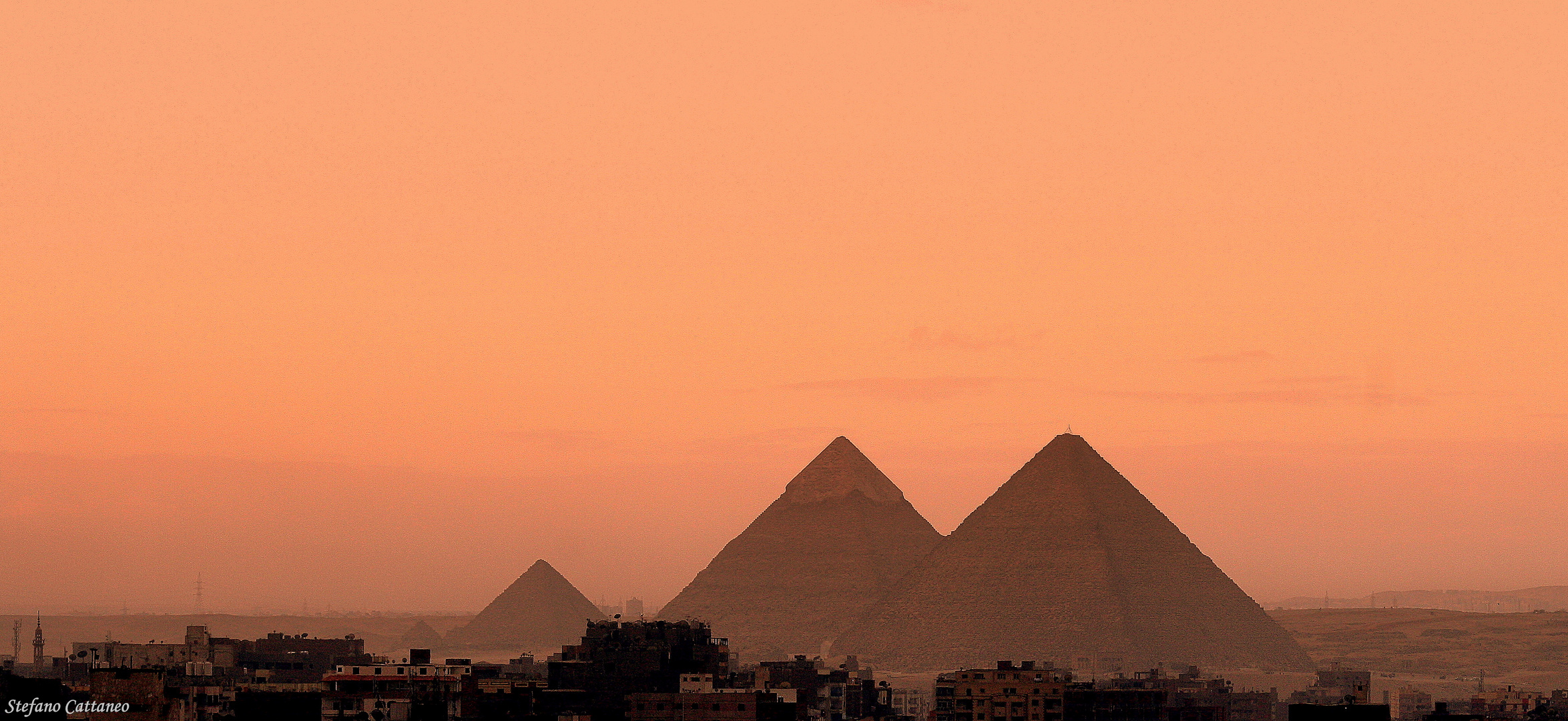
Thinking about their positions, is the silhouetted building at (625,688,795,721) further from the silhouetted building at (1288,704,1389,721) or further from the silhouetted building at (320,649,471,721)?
the silhouetted building at (1288,704,1389,721)

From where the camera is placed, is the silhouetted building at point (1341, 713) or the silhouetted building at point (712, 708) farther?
the silhouetted building at point (712, 708)

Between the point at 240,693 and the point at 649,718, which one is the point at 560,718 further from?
the point at 240,693

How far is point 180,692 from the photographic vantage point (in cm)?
15625

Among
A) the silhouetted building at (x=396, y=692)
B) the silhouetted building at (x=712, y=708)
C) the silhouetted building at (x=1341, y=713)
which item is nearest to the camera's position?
the silhouetted building at (x=1341, y=713)

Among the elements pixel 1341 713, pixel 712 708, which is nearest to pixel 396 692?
pixel 712 708

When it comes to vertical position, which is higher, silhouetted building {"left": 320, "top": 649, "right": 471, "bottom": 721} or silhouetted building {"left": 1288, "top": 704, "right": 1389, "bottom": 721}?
silhouetted building {"left": 320, "top": 649, "right": 471, "bottom": 721}

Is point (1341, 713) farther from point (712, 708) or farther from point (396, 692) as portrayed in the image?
point (396, 692)

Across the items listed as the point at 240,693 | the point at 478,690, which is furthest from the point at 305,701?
the point at 478,690

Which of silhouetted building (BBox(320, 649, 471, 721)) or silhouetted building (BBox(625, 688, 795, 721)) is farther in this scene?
silhouetted building (BBox(625, 688, 795, 721))

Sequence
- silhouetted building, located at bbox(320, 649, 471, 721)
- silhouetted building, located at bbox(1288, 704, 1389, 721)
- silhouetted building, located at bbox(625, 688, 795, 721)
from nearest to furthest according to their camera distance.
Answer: silhouetted building, located at bbox(1288, 704, 1389, 721) < silhouetted building, located at bbox(320, 649, 471, 721) < silhouetted building, located at bbox(625, 688, 795, 721)

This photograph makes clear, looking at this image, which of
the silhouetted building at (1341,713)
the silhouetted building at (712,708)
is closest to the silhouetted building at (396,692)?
the silhouetted building at (712,708)

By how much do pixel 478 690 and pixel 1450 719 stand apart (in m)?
65.2

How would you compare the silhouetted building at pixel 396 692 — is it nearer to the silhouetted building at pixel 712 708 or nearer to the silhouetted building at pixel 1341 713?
the silhouetted building at pixel 712 708

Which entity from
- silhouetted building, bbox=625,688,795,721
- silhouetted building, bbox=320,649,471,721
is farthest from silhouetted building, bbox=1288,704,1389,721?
silhouetted building, bbox=320,649,471,721
